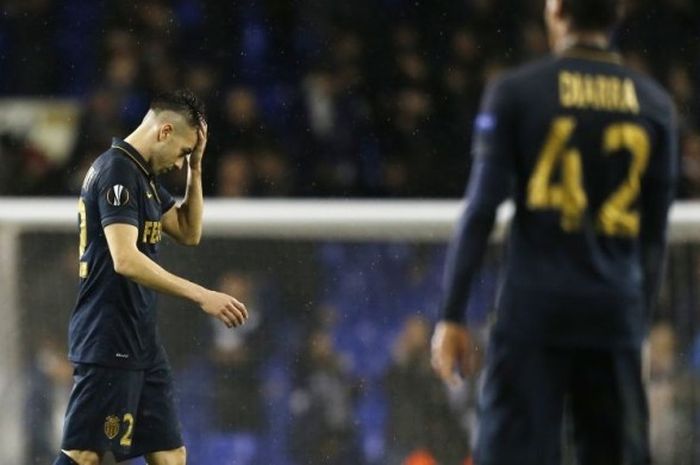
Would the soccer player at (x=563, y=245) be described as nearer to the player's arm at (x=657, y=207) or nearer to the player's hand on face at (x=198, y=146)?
the player's arm at (x=657, y=207)

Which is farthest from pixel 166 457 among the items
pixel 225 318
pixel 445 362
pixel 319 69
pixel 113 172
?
pixel 319 69

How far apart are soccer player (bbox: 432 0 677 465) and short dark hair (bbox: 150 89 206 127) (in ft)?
4.61

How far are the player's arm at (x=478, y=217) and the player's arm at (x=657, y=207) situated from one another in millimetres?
293

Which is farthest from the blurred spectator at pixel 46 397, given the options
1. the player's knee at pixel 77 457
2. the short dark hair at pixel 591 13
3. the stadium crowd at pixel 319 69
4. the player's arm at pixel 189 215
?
the short dark hair at pixel 591 13

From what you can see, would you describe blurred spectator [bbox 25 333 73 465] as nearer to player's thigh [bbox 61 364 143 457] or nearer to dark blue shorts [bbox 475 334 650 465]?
player's thigh [bbox 61 364 143 457]

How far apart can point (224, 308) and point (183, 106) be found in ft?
1.96

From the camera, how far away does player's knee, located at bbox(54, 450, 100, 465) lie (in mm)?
4387

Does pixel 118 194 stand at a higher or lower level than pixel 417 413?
higher

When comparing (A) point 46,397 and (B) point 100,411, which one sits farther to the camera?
(A) point 46,397

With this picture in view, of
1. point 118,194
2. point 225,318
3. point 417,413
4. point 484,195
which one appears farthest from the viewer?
point 417,413

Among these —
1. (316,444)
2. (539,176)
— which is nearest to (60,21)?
(316,444)

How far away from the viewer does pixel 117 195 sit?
427cm

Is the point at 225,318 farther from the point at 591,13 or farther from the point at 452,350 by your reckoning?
the point at 591,13

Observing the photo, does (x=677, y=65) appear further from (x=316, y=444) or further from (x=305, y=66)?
(x=316, y=444)
